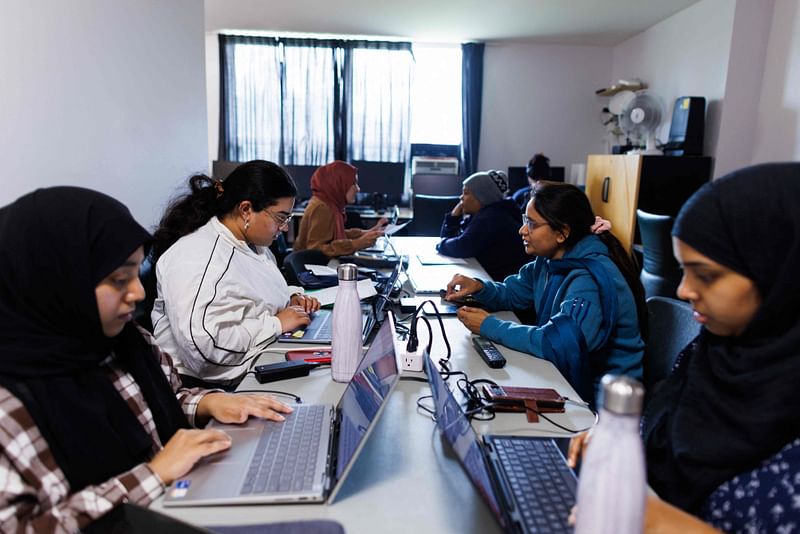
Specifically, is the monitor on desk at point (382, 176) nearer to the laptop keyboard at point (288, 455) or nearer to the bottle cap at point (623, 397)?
the laptop keyboard at point (288, 455)

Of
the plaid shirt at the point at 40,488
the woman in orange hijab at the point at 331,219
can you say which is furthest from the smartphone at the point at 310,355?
the woman in orange hijab at the point at 331,219

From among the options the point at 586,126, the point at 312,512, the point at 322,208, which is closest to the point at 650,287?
the point at 322,208

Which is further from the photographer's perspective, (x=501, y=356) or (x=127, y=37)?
(x=127, y=37)

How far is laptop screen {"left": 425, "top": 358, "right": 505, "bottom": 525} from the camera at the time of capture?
2.71 ft

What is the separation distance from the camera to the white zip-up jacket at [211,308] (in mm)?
1467

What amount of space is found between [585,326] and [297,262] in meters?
1.39

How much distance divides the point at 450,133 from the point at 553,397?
18.1 ft

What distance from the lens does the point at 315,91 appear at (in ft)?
20.1

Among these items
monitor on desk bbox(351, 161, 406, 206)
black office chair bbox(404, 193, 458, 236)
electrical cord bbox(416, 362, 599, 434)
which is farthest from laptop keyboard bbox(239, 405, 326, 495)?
monitor on desk bbox(351, 161, 406, 206)

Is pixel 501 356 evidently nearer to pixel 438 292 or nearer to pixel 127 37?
pixel 438 292

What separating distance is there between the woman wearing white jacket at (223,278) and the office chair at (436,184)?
4181 mm

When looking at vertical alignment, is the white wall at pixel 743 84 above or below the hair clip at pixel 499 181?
above

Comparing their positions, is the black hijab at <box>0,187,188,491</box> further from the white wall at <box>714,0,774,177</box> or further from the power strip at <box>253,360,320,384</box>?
the white wall at <box>714,0,774,177</box>

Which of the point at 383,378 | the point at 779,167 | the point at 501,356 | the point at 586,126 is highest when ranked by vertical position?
the point at 586,126
